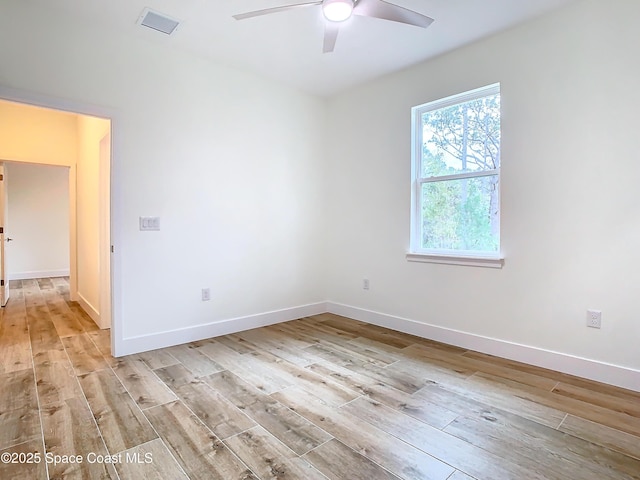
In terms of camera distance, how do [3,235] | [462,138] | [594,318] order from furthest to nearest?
[3,235] < [462,138] < [594,318]

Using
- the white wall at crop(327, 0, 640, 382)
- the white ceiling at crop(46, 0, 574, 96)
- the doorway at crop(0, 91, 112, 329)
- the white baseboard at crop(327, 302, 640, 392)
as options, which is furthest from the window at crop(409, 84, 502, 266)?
the doorway at crop(0, 91, 112, 329)

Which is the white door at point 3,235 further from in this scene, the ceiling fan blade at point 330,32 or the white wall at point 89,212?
the ceiling fan blade at point 330,32

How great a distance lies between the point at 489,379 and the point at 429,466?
3.98 feet

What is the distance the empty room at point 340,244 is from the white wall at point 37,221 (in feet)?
12.9

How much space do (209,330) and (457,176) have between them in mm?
2926

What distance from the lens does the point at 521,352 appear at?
291 centimetres

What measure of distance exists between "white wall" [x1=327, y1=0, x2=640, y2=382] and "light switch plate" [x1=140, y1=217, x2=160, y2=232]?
247 centimetres

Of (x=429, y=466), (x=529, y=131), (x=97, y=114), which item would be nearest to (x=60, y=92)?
(x=97, y=114)

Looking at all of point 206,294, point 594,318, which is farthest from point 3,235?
point 594,318

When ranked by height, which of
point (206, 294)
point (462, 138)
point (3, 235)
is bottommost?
point (206, 294)

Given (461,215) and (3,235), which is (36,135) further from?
(461,215)

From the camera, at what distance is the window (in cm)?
313

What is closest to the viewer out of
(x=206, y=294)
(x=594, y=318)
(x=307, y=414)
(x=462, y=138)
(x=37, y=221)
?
(x=307, y=414)

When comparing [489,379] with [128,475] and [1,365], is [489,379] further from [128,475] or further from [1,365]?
[1,365]
